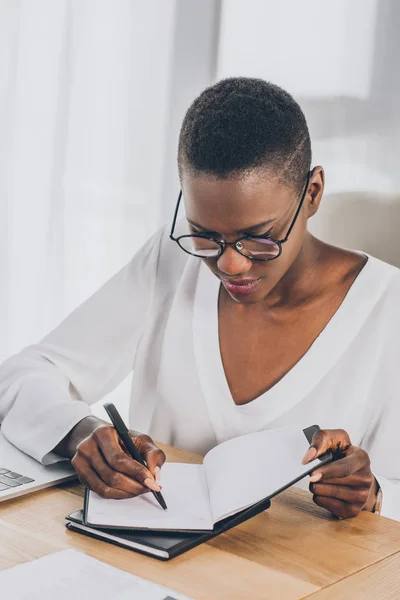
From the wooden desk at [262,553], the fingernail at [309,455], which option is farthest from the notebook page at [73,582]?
the fingernail at [309,455]

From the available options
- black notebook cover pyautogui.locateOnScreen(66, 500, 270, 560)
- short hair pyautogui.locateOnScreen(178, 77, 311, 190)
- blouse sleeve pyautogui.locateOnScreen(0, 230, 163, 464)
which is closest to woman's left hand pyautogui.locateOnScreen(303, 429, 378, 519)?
black notebook cover pyautogui.locateOnScreen(66, 500, 270, 560)

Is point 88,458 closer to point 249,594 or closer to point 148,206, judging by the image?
point 249,594

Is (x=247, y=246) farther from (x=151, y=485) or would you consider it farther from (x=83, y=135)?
(x=83, y=135)

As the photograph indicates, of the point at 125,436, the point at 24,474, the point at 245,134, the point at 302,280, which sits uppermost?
the point at 245,134

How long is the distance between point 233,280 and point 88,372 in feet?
1.73

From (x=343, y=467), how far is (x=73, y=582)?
0.44 meters

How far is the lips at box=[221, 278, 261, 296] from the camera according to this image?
4.40 feet

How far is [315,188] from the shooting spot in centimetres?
142

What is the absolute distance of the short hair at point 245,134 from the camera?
1.25m

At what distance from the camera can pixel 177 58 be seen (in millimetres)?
2848

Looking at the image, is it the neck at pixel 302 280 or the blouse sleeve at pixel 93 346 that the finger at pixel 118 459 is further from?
the neck at pixel 302 280

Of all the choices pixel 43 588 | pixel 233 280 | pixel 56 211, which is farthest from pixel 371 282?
pixel 56 211

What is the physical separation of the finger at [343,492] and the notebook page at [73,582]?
0.32 metres

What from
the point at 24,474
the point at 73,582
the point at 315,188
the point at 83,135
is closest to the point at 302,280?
the point at 315,188
